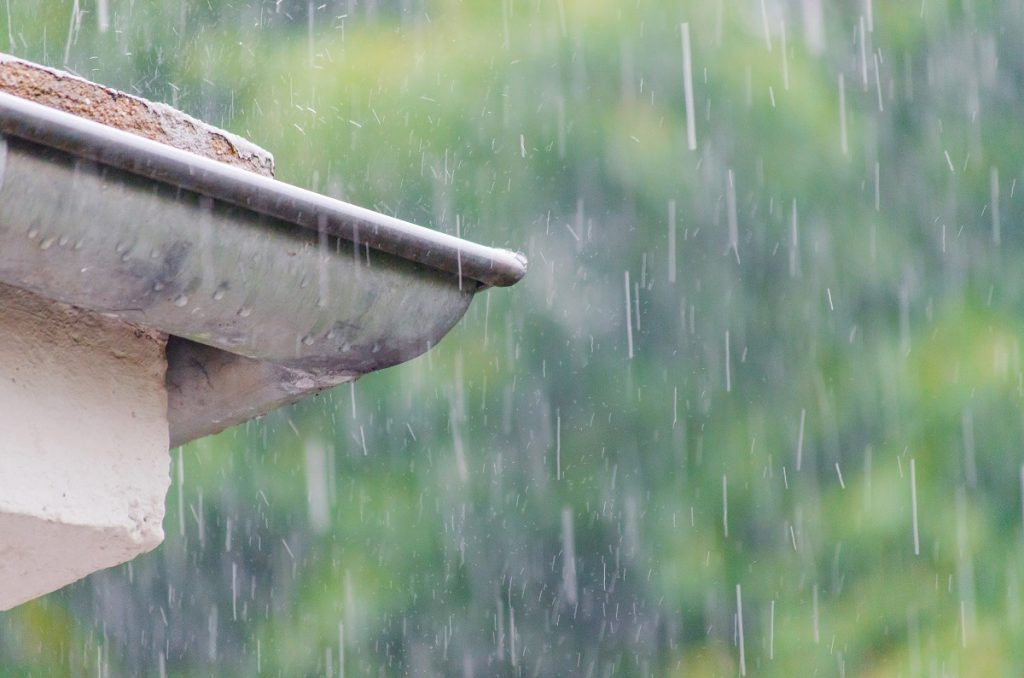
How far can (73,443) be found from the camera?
4.37 feet

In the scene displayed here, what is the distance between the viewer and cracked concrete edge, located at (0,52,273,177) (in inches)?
50.9

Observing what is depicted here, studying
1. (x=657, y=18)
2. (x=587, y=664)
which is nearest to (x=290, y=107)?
(x=657, y=18)

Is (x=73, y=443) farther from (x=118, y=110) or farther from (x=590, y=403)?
(x=590, y=403)

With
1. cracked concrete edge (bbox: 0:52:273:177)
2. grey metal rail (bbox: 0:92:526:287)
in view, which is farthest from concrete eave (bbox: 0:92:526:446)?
cracked concrete edge (bbox: 0:52:273:177)

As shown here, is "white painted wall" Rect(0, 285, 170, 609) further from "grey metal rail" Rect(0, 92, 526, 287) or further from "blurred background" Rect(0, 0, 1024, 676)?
"blurred background" Rect(0, 0, 1024, 676)

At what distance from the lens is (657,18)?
201 inches

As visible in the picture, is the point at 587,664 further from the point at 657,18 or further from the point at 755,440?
the point at 657,18

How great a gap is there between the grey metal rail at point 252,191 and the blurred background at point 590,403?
3.53 m

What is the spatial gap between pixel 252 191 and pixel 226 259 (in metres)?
0.06

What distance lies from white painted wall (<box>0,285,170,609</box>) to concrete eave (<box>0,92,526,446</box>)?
0.08 m

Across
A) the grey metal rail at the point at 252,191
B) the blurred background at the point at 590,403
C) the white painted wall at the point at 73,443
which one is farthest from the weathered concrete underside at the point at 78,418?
the blurred background at the point at 590,403

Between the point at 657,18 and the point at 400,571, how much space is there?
212cm

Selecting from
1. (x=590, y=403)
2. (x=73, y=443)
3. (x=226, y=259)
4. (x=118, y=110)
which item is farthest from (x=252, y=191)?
(x=590, y=403)

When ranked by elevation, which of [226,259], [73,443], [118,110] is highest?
[118,110]
